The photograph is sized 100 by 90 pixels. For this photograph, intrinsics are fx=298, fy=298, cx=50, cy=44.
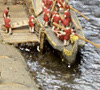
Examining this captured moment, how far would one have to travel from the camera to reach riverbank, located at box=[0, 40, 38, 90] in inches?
773

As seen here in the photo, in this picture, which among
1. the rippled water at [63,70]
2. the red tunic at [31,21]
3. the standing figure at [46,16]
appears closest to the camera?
the rippled water at [63,70]

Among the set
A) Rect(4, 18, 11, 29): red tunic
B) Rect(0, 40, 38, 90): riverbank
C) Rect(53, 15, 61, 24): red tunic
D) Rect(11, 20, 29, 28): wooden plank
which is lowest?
Rect(0, 40, 38, 90): riverbank

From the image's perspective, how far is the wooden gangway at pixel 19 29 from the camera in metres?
25.6

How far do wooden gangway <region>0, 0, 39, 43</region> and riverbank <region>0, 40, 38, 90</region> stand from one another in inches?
35.8

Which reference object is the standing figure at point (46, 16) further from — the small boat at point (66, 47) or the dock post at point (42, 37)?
the dock post at point (42, 37)

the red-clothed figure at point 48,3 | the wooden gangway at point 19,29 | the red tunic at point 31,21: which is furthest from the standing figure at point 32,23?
the red-clothed figure at point 48,3

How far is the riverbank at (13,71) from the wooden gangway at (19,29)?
91 centimetres

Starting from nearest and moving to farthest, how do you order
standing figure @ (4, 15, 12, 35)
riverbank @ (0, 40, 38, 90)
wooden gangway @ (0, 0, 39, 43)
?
riverbank @ (0, 40, 38, 90) < wooden gangway @ (0, 0, 39, 43) < standing figure @ (4, 15, 12, 35)

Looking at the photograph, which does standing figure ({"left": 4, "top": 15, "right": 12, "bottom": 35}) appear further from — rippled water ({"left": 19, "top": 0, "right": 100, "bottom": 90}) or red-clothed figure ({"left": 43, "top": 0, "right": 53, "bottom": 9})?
red-clothed figure ({"left": 43, "top": 0, "right": 53, "bottom": 9})

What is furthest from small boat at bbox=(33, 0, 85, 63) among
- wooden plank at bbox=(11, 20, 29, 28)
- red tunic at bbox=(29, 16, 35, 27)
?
wooden plank at bbox=(11, 20, 29, 28)

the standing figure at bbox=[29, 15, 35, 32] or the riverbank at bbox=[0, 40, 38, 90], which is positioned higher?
the standing figure at bbox=[29, 15, 35, 32]

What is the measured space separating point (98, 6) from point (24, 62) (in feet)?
52.8

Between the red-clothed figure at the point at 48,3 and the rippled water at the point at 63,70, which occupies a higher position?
the red-clothed figure at the point at 48,3

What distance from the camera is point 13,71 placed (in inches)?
843
